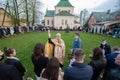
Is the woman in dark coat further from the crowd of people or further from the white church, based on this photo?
the white church

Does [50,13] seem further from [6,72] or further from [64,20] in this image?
[6,72]

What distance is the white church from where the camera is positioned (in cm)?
8444

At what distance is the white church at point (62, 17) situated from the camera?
277ft

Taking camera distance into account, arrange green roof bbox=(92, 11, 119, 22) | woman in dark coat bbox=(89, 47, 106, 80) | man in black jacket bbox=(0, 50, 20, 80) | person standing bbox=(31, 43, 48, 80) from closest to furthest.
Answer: man in black jacket bbox=(0, 50, 20, 80) → person standing bbox=(31, 43, 48, 80) → woman in dark coat bbox=(89, 47, 106, 80) → green roof bbox=(92, 11, 119, 22)

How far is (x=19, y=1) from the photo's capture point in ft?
159

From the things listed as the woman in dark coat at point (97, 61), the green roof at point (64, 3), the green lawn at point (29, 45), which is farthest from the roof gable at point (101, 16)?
the woman in dark coat at point (97, 61)

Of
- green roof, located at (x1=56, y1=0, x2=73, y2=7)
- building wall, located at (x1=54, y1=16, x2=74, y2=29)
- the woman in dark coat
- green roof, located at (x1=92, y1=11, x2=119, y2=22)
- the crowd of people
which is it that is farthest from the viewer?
green roof, located at (x1=56, y1=0, x2=73, y2=7)

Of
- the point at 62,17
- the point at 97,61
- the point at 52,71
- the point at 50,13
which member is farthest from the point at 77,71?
the point at 50,13

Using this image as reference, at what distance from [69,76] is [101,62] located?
4.79 ft

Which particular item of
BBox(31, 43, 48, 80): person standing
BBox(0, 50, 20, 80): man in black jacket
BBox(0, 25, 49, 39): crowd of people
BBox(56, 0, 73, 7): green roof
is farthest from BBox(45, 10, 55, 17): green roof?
BBox(0, 50, 20, 80): man in black jacket

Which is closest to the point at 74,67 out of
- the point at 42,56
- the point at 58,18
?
the point at 42,56

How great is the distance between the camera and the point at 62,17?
277 ft

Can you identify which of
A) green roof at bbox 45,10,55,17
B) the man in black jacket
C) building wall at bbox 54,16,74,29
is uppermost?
green roof at bbox 45,10,55,17

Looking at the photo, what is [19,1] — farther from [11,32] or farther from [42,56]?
[42,56]
